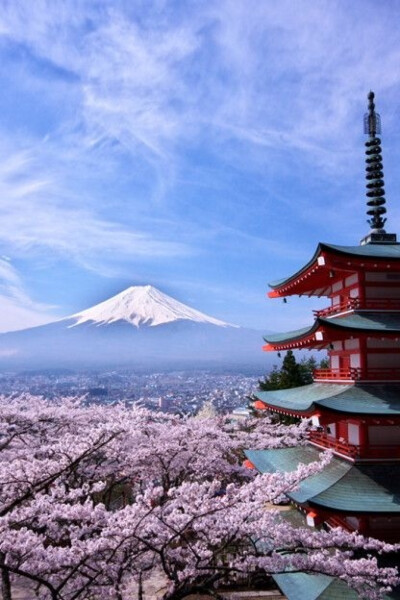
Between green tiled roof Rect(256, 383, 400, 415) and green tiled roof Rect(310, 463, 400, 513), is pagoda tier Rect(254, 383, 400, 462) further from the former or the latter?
green tiled roof Rect(310, 463, 400, 513)

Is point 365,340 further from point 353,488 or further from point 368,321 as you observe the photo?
point 353,488

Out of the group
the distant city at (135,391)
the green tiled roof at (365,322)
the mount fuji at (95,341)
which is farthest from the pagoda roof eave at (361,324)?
the mount fuji at (95,341)

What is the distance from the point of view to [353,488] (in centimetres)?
956

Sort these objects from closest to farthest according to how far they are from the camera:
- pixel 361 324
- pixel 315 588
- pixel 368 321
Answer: pixel 315 588
pixel 361 324
pixel 368 321

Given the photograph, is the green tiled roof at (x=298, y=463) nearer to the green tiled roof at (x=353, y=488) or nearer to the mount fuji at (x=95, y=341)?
the green tiled roof at (x=353, y=488)

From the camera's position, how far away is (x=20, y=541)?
19.7 ft

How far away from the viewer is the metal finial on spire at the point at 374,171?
1320cm

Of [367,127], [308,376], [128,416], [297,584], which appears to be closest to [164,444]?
[128,416]

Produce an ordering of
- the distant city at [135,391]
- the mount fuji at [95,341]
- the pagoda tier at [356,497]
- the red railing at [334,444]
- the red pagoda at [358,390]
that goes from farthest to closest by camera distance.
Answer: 1. the mount fuji at [95,341]
2. the distant city at [135,391]
3. the red railing at [334,444]
4. the red pagoda at [358,390]
5. the pagoda tier at [356,497]

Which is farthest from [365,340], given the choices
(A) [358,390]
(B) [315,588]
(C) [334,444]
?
(B) [315,588]

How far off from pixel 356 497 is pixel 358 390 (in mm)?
2184

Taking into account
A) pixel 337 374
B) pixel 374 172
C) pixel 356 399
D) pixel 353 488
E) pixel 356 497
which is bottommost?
pixel 356 497

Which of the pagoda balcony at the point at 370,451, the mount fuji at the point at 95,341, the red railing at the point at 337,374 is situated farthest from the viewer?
the mount fuji at the point at 95,341

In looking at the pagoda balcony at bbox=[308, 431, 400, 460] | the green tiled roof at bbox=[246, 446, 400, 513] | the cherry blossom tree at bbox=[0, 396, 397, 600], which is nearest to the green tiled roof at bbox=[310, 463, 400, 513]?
the green tiled roof at bbox=[246, 446, 400, 513]
